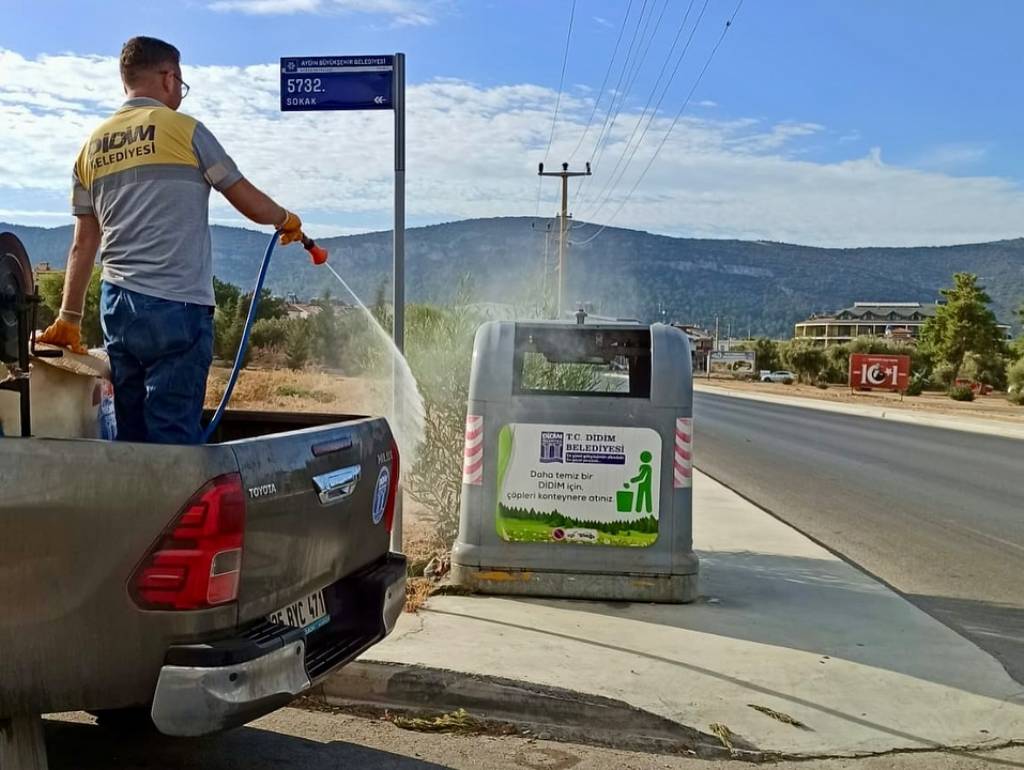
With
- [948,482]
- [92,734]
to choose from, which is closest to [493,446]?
[92,734]

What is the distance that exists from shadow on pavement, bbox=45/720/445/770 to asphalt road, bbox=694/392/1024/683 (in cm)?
361

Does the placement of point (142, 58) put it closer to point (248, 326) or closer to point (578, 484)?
point (248, 326)

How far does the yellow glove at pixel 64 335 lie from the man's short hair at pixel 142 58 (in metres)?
0.97

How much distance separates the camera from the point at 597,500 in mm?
6379

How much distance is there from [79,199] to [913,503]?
11.5 metres

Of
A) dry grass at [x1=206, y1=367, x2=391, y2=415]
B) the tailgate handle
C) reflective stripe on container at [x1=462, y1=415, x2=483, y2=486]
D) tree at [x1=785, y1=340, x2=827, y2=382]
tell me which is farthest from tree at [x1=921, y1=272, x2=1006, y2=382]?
the tailgate handle

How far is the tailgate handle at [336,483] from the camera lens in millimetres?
3344

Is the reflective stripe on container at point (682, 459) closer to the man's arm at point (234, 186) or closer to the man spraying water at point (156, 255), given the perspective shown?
the man's arm at point (234, 186)

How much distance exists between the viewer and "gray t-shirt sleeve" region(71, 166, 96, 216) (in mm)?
3893

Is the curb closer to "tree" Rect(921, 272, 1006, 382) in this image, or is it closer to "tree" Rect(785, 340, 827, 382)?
"tree" Rect(921, 272, 1006, 382)

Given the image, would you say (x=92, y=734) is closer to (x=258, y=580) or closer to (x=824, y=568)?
(x=258, y=580)

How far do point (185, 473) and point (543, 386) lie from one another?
19.7 feet

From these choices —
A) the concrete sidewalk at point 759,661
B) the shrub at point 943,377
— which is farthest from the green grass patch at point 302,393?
the shrub at point 943,377

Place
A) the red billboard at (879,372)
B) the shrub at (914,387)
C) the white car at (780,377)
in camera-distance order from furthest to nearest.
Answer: the white car at (780,377) < the shrub at (914,387) < the red billboard at (879,372)
